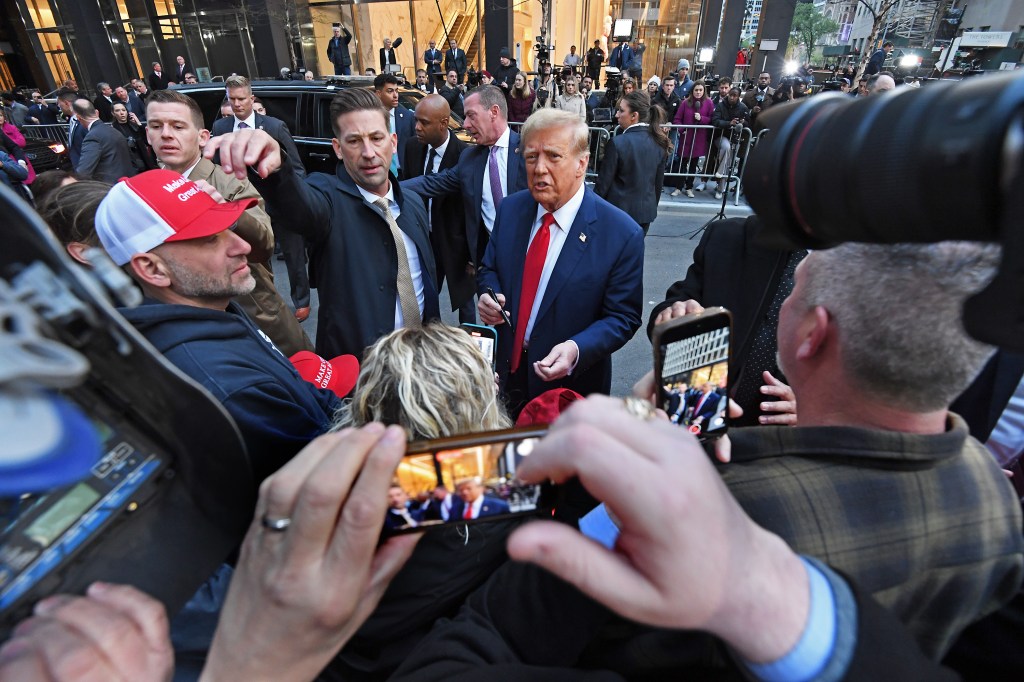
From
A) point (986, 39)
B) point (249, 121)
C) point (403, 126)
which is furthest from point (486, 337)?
point (986, 39)

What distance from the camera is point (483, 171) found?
3.71m

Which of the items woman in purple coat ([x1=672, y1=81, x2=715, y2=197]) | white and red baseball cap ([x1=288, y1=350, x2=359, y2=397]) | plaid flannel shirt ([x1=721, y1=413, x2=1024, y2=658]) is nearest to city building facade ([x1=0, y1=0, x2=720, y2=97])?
woman in purple coat ([x1=672, y1=81, x2=715, y2=197])

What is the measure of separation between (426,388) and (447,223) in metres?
3.06

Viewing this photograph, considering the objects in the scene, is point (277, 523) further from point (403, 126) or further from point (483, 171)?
point (403, 126)

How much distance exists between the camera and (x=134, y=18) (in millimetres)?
18266

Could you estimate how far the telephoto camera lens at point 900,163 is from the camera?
1.80ft

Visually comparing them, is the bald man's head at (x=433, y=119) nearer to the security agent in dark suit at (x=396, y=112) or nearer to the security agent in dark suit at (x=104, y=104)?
the security agent in dark suit at (x=396, y=112)

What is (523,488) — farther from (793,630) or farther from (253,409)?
(253,409)

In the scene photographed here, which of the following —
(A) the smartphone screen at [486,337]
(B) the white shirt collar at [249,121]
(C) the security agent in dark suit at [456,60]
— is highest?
(C) the security agent in dark suit at [456,60]


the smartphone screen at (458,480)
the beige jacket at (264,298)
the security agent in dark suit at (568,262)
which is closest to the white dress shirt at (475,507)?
the smartphone screen at (458,480)

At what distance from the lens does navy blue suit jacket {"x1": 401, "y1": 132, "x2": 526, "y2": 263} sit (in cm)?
371

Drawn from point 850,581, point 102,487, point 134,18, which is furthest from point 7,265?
point 134,18

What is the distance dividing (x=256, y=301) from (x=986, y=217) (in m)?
2.89

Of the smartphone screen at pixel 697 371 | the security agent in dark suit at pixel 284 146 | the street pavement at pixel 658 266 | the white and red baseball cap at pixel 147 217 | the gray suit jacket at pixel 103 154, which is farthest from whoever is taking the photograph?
the gray suit jacket at pixel 103 154
